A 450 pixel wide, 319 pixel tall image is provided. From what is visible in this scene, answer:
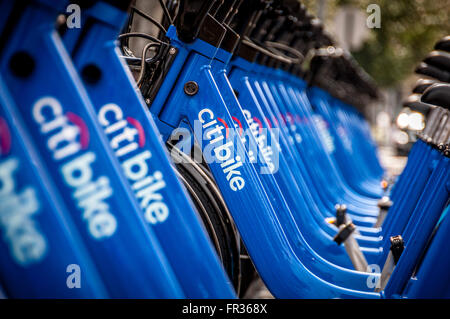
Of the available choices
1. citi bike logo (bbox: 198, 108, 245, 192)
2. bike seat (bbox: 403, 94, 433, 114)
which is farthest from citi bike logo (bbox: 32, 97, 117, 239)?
bike seat (bbox: 403, 94, 433, 114)

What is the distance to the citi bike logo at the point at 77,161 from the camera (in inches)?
44.4

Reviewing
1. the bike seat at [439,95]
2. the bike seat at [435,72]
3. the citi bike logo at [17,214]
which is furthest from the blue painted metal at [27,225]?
the bike seat at [435,72]

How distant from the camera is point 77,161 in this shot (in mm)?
1147

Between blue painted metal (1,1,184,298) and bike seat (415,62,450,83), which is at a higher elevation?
bike seat (415,62,450,83)

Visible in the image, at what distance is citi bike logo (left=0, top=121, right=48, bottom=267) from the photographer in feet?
3.42

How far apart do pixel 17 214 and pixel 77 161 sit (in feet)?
0.55

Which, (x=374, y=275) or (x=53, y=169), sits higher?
(x=53, y=169)

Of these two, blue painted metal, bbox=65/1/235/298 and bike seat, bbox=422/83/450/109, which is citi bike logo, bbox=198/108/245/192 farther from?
bike seat, bbox=422/83/450/109

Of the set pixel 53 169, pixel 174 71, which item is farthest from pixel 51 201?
pixel 174 71

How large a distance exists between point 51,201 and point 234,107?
133 centimetres

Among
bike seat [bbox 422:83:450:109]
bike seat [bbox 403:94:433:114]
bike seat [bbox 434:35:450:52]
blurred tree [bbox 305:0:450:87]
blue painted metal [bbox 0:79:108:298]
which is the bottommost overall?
blue painted metal [bbox 0:79:108:298]

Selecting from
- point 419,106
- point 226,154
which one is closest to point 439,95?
point 226,154
